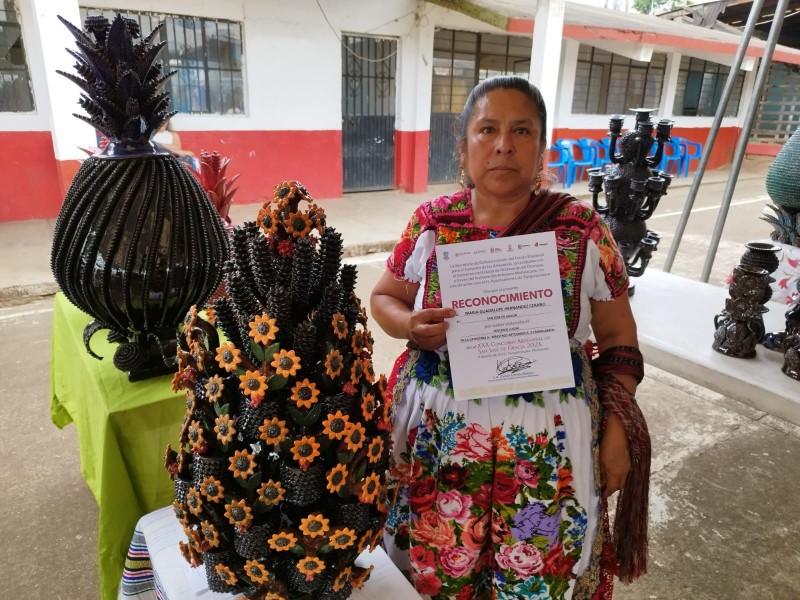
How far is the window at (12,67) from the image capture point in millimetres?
4906

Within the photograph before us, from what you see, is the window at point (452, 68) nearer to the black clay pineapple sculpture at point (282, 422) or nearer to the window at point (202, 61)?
the window at point (202, 61)

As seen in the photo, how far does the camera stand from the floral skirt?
1.08m

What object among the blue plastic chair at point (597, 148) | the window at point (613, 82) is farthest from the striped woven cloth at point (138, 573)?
the window at point (613, 82)

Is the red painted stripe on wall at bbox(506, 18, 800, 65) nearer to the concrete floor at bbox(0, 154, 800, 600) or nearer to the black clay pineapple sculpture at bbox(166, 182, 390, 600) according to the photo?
the concrete floor at bbox(0, 154, 800, 600)

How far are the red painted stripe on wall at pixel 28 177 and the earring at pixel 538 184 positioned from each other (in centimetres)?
530

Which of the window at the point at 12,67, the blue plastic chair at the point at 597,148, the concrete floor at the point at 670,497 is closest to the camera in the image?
the concrete floor at the point at 670,497

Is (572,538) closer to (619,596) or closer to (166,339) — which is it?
(619,596)

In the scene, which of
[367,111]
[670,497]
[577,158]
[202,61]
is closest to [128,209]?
[670,497]

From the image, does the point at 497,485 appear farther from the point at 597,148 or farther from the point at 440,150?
the point at 597,148

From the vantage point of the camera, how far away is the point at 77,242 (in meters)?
1.17

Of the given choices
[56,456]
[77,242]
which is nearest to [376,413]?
[77,242]

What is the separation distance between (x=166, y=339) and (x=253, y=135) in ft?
18.5

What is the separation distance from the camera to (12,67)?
5.04 metres
